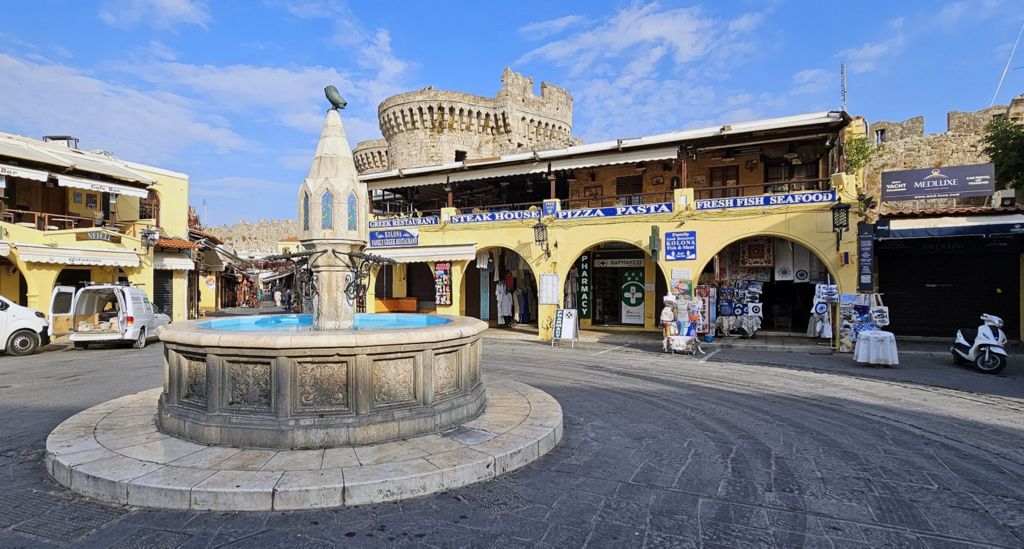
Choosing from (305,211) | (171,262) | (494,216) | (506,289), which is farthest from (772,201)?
(171,262)

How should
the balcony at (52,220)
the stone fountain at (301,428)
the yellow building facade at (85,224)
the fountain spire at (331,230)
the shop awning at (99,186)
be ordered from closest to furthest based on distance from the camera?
1. the stone fountain at (301,428)
2. the fountain spire at (331,230)
3. the yellow building facade at (85,224)
4. the shop awning at (99,186)
5. the balcony at (52,220)

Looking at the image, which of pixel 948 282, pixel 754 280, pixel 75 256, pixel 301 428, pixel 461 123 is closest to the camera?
pixel 301 428

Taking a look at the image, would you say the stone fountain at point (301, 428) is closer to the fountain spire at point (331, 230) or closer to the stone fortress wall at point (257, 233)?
the fountain spire at point (331, 230)

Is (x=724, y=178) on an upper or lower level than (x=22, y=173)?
upper

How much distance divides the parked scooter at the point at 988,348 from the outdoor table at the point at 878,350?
1.39 meters

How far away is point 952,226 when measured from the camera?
13.5m

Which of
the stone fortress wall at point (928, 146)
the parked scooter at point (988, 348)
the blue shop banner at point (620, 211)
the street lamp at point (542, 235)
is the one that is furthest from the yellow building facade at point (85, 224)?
the stone fortress wall at point (928, 146)

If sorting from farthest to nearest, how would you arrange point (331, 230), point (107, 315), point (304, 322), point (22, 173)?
point (22, 173)
point (107, 315)
point (304, 322)
point (331, 230)

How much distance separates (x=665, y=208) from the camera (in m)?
16.0

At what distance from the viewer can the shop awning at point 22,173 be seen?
1600 cm

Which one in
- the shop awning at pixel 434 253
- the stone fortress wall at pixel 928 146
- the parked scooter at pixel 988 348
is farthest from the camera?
the stone fortress wall at pixel 928 146

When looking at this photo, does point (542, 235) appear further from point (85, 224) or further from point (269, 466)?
point (85, 224)

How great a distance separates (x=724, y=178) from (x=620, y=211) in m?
4.67

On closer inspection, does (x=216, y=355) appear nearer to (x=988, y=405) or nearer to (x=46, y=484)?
(x=46, y=484)
